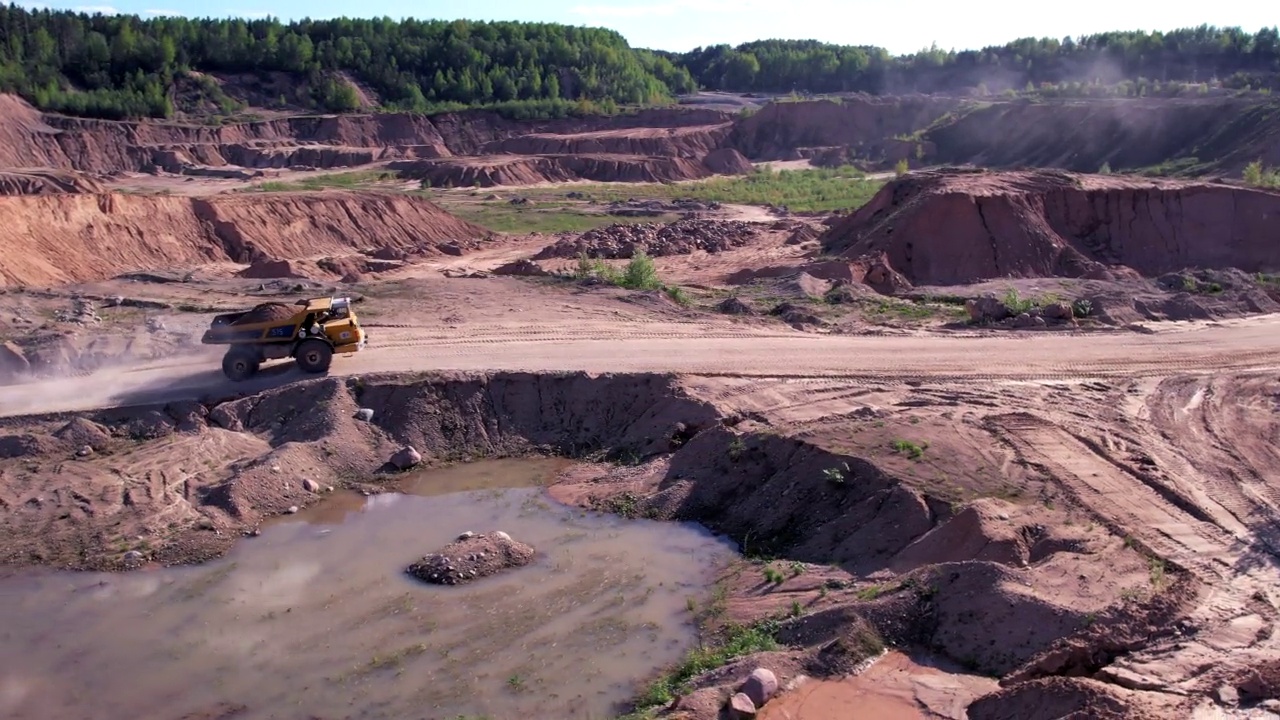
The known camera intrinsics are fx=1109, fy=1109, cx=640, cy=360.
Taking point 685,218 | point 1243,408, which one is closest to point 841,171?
point 685,218

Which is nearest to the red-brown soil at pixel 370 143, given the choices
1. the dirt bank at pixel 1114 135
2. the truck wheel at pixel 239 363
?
the dirt bank at pixel 1114 135

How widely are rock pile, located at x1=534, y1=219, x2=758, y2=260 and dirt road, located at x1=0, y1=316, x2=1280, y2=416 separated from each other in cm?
1727

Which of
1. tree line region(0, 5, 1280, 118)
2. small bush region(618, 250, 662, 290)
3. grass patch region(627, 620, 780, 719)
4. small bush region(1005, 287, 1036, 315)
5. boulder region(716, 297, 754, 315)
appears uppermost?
tree line region(0, 5, 1280, 118)

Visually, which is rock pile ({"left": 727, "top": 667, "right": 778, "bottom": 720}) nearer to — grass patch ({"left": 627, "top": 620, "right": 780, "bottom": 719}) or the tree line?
grass patch ({"left": 627, "top": 620, "right": 780, "bottom": 719})

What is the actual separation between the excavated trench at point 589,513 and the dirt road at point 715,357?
817 mm

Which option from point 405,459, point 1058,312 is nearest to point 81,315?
point 405,459

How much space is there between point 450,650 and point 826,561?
5.28 metres

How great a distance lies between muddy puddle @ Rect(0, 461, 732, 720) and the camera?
42.9 ft

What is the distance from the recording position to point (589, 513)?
18.1 metres

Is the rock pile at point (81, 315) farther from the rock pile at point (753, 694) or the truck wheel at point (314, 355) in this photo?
the rock pile at point (753, 694)

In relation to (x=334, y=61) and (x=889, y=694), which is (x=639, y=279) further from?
(x=334, y=61)

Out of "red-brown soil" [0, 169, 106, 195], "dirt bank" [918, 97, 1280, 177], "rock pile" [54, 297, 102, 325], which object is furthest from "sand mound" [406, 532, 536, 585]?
"dirt bank" [918, 97, 1280, 177]

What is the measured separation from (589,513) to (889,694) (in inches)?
277

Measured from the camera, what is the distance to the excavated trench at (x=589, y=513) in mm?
12820
